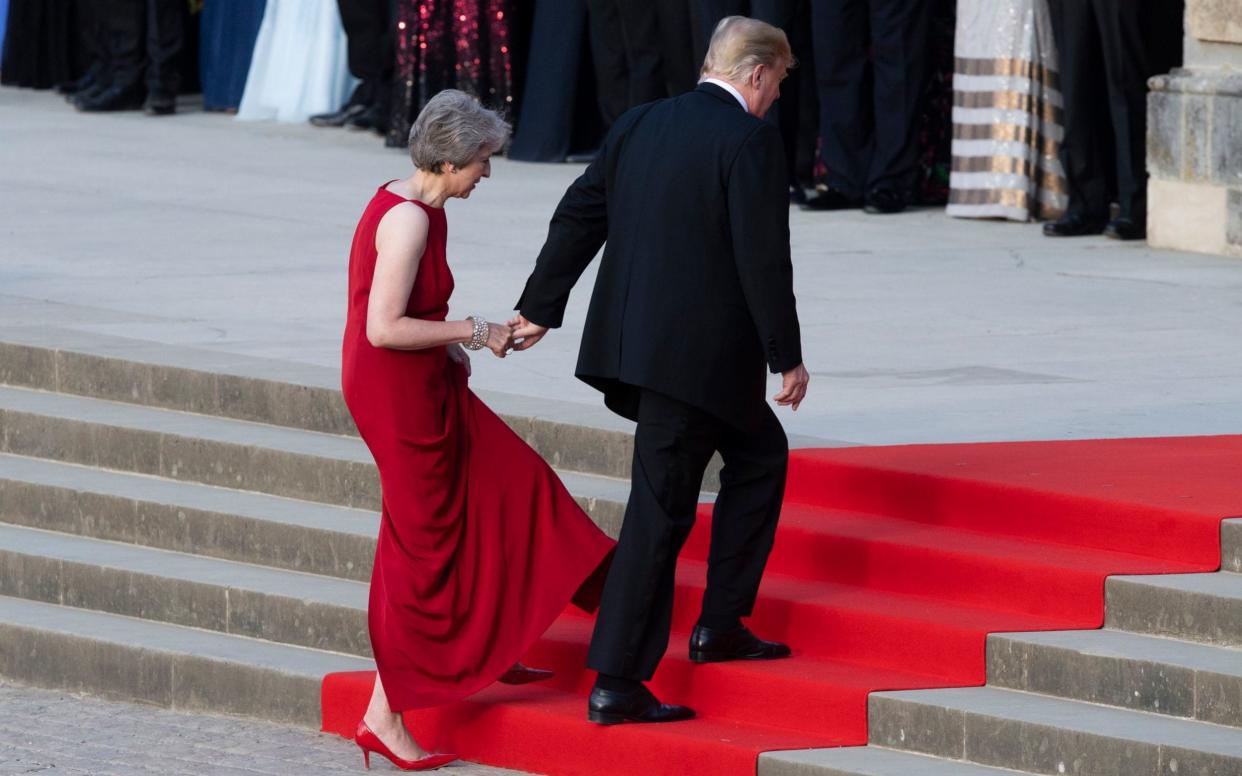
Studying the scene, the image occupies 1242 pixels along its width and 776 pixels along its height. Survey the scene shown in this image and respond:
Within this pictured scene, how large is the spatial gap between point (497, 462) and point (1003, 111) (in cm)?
614

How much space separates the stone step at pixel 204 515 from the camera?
24.0 ft

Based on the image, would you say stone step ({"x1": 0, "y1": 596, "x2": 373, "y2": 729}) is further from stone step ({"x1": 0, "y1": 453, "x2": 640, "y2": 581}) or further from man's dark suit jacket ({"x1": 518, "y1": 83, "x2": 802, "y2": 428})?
man's dark suit jacket ({"x1": 518, "y1": 83, "x2": 802, "y2": 428})

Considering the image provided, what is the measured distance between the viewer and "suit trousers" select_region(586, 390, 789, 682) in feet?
19.5

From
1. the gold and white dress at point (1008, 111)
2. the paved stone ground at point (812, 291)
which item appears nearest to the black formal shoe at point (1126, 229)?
the paved stone ground at point (812, 291)

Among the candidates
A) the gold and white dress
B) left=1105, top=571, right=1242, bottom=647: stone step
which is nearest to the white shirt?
left=1105, top=571, right=1242, bottom=647: stone step

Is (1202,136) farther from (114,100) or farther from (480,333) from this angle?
(114,100)

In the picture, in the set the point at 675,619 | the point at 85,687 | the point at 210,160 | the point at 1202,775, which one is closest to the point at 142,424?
the point at 85,687

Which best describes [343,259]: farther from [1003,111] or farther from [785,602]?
[785,602]

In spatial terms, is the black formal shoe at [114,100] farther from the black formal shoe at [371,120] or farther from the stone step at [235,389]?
→ the stone step at [235,389]

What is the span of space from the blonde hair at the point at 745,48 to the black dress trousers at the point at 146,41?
36.1 ft

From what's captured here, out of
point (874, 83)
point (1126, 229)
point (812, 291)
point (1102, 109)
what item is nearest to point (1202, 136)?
point (1126, 229)

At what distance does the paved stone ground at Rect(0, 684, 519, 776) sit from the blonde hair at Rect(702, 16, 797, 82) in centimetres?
174

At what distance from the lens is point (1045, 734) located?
230 inches

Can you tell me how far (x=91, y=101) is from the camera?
16.9m
